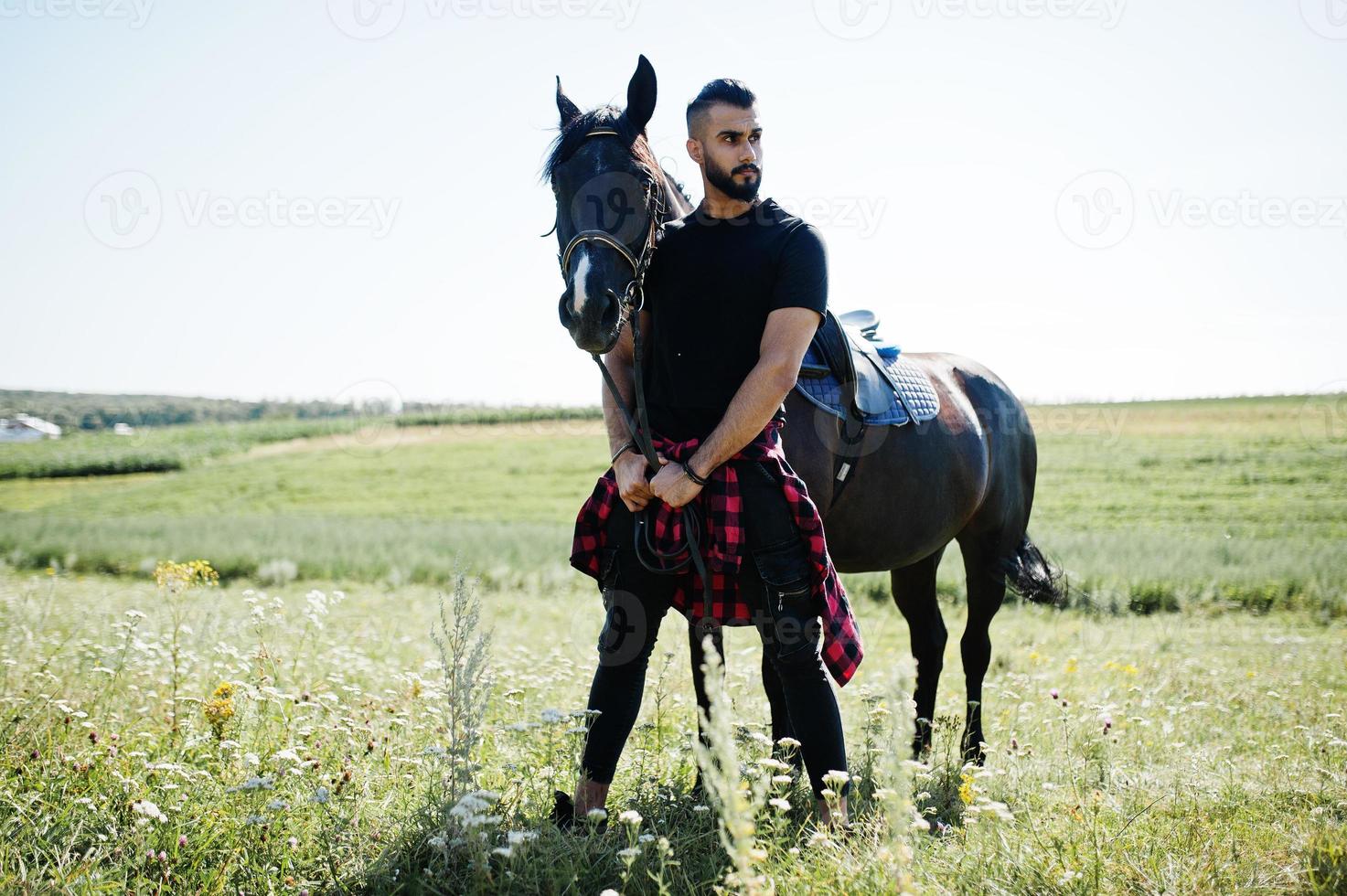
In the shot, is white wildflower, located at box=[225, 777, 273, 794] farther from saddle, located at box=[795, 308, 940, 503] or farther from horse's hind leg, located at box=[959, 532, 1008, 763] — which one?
horse's hind leg, located at box=[959, 532, 1008, 763]

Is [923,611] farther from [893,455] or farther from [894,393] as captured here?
[894,393]

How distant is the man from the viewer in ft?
8.59

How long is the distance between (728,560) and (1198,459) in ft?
87.9

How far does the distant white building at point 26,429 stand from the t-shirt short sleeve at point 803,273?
64220 millimetres

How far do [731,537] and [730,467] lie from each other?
0.22m

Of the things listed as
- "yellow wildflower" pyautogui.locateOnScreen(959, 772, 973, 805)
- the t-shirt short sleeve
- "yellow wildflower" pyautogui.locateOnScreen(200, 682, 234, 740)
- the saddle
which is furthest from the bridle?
"yellow wildflower" pyautogui.locateOnScreen(200, 682, 234, 740)

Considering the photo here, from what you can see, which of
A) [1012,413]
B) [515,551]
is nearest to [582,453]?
[515,551]

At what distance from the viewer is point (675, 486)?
2.61 meters

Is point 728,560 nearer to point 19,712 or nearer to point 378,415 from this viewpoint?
point 19,712

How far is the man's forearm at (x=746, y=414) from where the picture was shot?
2.57m

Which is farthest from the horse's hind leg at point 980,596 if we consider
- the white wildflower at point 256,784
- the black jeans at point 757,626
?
the white wildflower at point 256,784

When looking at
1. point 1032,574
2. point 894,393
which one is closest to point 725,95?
point 894,393

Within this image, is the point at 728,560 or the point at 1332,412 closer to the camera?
the point at 728,560

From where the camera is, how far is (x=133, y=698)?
4.12 metres
